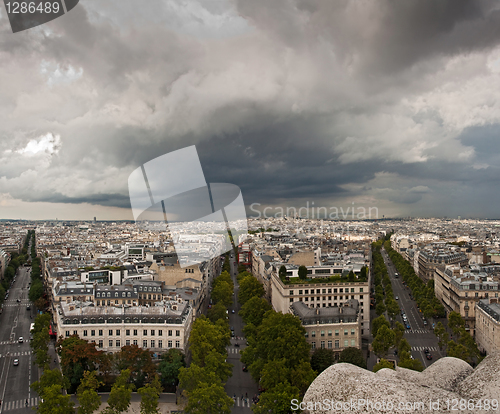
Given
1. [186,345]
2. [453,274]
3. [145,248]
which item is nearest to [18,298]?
[145,248]

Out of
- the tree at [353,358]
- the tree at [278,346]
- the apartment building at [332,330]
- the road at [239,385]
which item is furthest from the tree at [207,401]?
the apartment building at [332,330]

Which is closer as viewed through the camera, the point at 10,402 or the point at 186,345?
the point at 10,402

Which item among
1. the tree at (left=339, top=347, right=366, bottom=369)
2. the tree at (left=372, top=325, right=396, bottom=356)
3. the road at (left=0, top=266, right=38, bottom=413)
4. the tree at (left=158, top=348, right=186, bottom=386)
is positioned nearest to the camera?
the road at (left=0, top=266, right=38, bottom=413)

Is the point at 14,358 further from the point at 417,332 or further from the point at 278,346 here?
the point at 417,332

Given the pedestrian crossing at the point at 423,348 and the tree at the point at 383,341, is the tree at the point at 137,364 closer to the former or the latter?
the tree at the point at 383,341

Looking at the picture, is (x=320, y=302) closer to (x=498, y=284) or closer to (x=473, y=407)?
(x=498, y=284)

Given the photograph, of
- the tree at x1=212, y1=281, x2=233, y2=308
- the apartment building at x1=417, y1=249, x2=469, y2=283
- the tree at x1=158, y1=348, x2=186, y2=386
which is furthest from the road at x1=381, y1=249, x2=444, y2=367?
the tree at x1=158, y1=348, x2=186, y2=386

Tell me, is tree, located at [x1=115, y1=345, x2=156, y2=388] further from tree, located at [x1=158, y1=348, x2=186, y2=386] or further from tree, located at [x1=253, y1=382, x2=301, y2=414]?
tree, located at [x1=253, y1=382, x2=301, y2=414]
